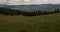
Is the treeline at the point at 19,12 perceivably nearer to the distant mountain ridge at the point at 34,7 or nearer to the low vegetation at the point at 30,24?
the distant mountain ridge at the point at 34,7

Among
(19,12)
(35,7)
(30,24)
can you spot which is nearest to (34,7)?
(35,7)

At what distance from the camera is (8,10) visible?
94cm

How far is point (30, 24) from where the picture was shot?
2.19ft

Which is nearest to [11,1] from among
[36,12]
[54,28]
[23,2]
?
[23,2]

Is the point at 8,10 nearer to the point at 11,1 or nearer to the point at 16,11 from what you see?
the point at 16,11

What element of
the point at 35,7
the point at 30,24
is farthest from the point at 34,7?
the point at 30,24

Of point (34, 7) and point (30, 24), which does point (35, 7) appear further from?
point (30, 24)

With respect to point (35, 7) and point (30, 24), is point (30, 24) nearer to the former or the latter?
point (30, 24)

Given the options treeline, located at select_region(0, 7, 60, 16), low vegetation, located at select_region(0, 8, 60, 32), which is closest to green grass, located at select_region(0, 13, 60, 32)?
low vegetation, located at select_region(0, 8, 60, 32)

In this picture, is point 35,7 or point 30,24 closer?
point 30,24

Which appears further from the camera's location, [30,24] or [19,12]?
[19,12]

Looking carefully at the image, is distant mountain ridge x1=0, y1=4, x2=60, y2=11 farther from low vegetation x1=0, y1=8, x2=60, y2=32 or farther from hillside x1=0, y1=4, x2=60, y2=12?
low vegetation x1=0, y1=8, x2=60, y2=32

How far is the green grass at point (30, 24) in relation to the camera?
634 millimetres

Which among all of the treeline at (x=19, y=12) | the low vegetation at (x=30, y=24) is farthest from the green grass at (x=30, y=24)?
the treeline at (x=19, y=12)
